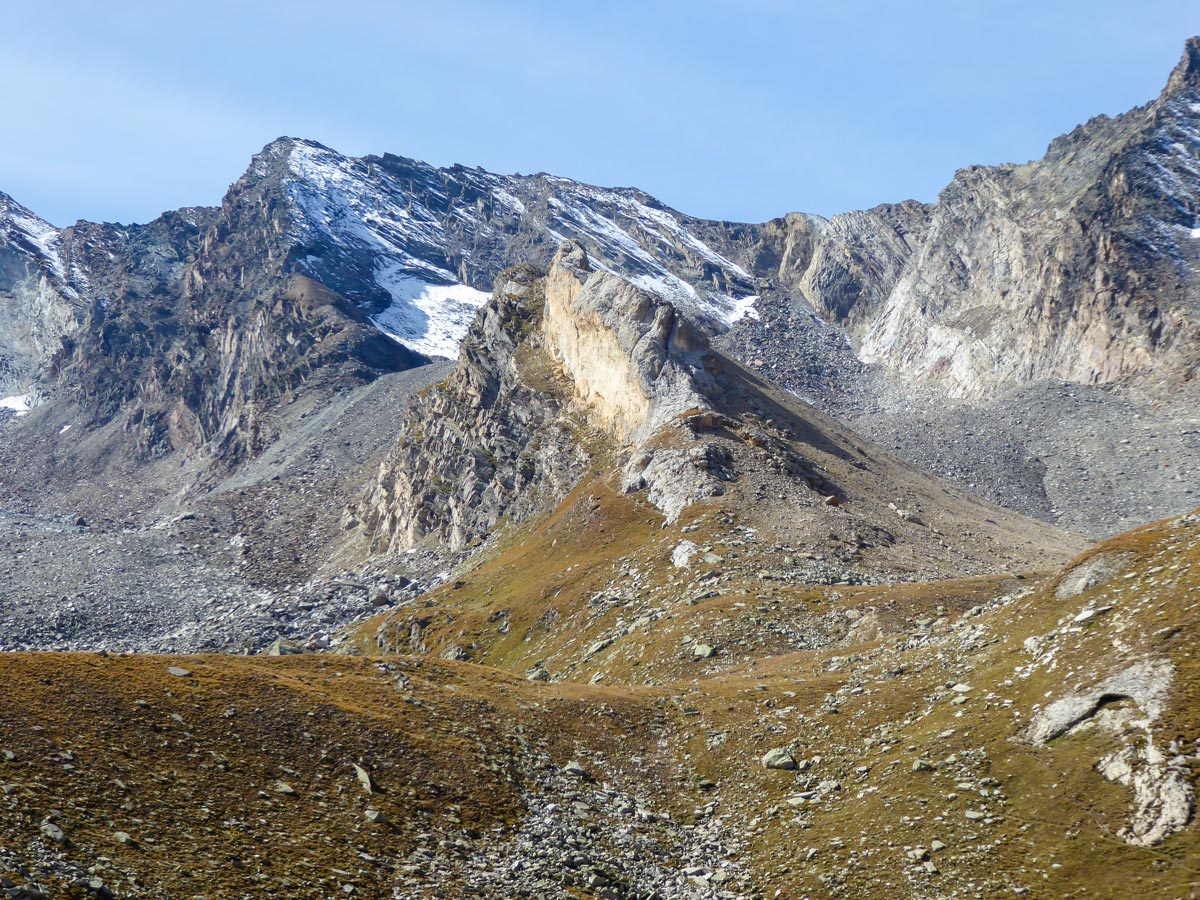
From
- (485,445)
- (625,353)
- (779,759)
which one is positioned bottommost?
(779,759)

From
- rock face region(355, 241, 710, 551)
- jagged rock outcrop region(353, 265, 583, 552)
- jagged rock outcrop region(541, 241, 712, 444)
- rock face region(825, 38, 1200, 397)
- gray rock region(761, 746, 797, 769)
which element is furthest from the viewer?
rock face region(825, 38, 1200, 397)

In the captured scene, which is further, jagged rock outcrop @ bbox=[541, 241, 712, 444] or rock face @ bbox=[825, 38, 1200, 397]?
rock face @ bbox=[825, 38, 1200, 397]

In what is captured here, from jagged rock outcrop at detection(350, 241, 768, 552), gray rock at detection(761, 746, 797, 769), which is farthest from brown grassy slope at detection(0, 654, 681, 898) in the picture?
jagged rock outcrop at detection(350, 241, 768, 552)

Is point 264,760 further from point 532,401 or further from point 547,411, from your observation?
point 532,401

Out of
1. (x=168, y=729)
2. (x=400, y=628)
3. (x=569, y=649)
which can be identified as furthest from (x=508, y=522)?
(x=168, y=729)

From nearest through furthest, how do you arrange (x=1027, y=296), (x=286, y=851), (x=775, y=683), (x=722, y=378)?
(x=286, y=851) → (x=775, y=683) → (x=722, y=378) → (x=1027, y=296)

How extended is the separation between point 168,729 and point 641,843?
54.6 feet

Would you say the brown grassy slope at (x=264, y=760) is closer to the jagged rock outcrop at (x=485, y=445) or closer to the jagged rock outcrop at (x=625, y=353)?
the jagged rock outcrop at (x=625, y=353)

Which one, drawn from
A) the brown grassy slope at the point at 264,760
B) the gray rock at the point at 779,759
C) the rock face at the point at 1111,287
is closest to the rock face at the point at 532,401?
the brown grassy slope at the point at 264,760

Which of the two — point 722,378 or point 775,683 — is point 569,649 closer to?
point 775,683

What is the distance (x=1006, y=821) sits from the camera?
93.0 ft

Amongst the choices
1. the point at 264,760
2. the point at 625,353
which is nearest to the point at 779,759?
the point at 264,760

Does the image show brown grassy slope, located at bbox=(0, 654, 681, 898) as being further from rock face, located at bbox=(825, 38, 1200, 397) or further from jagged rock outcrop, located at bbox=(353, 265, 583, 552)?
rock face, located at bbox=(825, 38, 1200, 397)

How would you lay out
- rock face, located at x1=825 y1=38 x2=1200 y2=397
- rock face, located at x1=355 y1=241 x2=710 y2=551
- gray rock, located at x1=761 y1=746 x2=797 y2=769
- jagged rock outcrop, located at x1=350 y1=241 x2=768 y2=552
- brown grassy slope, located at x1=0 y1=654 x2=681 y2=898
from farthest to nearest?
rock face, located at x1=825 y1=38 x2=1200 y2=397 → rock face, located at x1=355 y1=241 x2=710 y2=551 → jagged rock outcrop, located at x1=350 y1=241 x2=768 y2=552 → gray rock, located at x1=761 y1=746 x2=797 y2=769 → brown grassy slope, located at x1=0 y1=654 x2=681 y2=898
